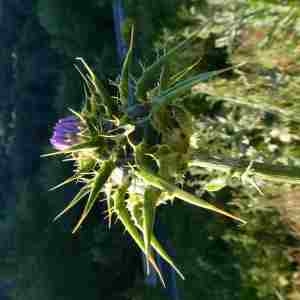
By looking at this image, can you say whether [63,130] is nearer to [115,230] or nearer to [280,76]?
[280,76]

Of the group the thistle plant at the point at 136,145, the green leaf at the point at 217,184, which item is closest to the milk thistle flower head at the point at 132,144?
the thistle plant at the point at 136,145

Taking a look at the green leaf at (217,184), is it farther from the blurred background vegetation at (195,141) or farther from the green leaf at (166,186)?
the green leaf at (166,186)

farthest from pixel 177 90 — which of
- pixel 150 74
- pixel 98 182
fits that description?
pixel 98 182

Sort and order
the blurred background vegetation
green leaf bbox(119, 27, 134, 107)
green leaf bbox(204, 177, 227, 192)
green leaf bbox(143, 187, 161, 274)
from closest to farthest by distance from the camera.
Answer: green leaf bbox(143, 187, 161, 274)
green leaf bbox(119, 27, 134, 107)
green leaf bbox(204, 177, 227, 192)
the blurred background vegetation

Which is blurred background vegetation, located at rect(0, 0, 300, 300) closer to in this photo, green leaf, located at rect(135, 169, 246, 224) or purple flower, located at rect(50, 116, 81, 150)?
green leaf, located at rect(135, 169, 246, 224)

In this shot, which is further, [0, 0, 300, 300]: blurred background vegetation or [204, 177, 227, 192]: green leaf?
[0, 0, 300, 300]: blurred background vegetation

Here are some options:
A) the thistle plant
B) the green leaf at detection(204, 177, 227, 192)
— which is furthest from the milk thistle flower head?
the green leaf at detection(204, 177, 227, 192)

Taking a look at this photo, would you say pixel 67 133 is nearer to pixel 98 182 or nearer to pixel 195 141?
pixel 98 182

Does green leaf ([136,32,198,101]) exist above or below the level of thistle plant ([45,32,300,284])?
above
